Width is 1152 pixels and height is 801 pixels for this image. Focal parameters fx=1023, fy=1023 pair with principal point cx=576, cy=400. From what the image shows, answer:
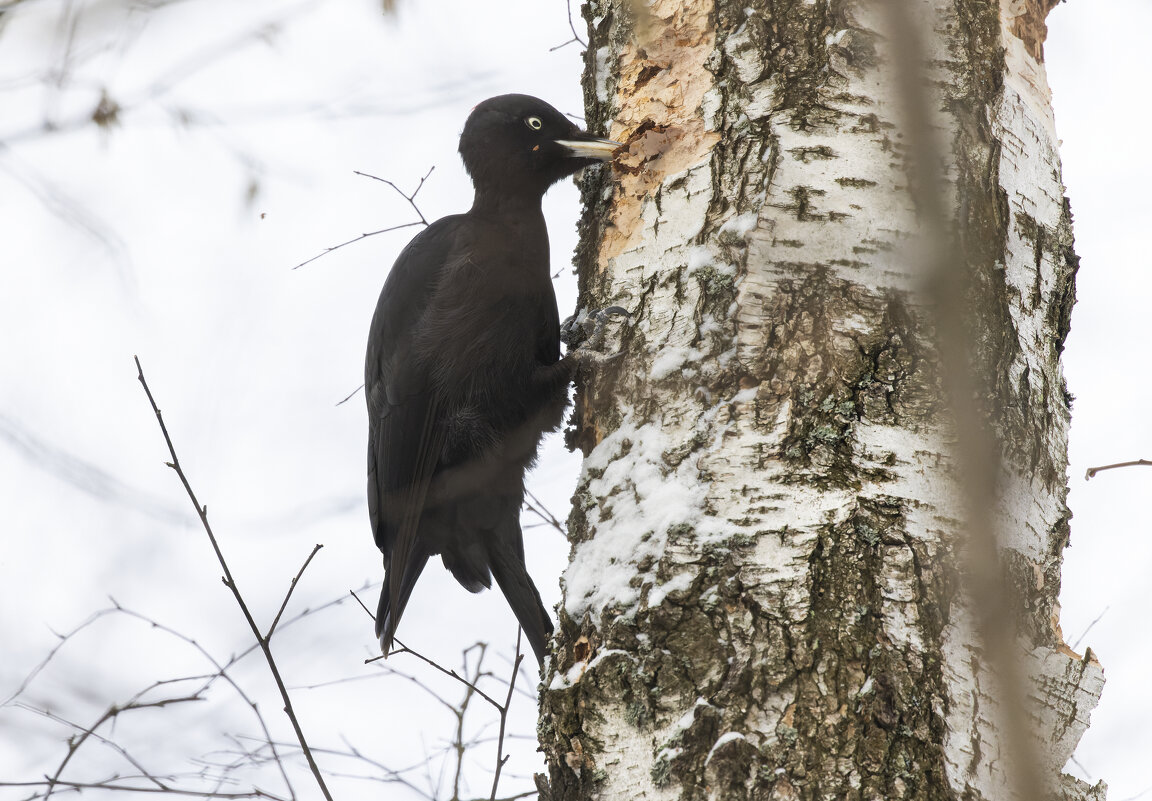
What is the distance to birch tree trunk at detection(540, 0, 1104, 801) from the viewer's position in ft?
4.59

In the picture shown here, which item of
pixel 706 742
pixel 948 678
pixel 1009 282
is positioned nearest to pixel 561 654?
pixel 706 742

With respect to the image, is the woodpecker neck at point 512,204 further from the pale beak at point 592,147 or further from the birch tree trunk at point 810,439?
the birch tree trunk at point 810,439

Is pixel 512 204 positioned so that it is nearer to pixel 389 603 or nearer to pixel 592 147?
pixel 592 147

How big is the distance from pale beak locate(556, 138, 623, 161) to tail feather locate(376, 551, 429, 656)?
4.12ft

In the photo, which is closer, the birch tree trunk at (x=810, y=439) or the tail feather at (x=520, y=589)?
the birch tree trunk at (x=810, y=439)

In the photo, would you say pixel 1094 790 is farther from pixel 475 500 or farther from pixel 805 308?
pixel 475 500

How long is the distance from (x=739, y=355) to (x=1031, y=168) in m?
0.69

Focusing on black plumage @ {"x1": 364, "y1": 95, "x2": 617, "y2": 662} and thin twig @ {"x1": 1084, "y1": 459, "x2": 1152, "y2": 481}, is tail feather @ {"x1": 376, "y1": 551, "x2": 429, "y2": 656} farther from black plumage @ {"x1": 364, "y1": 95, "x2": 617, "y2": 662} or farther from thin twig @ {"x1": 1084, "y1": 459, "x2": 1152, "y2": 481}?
thin twig @ {"x1": 1084, "y1": 459, "x2": 1152, "y2": 481}

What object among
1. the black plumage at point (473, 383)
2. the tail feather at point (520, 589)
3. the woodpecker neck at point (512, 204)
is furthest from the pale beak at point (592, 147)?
the tail feather at point (520, 589)

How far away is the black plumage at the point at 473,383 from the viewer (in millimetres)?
2979

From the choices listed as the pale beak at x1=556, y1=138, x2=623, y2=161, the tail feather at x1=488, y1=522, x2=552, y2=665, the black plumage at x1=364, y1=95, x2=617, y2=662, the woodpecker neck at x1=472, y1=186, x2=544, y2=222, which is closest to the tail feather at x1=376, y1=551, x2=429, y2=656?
the black plumage at x1=364, y1=95, x2=617, y2=662

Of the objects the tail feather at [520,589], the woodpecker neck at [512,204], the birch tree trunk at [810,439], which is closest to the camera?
the birch tree trunk at [810,439]

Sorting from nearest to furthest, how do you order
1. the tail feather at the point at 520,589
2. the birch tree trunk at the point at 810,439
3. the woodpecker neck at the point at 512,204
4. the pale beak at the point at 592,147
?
the birch tree trunk at the point at 810,439, the pale beak at the point at 592,147, the tail feather at the point at 520,589, the woodpecker neck at the point at 512,204

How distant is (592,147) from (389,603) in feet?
4.63
